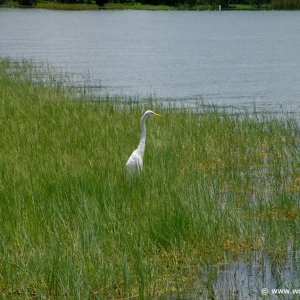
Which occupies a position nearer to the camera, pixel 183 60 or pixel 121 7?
pixel 183 60

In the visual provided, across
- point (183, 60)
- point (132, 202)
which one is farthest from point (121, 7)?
point (132, 202)

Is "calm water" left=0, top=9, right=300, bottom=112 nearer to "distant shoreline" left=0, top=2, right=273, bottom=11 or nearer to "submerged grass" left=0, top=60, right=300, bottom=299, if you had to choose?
"submerged grass" left=0, top=60, right=300, bottom=299

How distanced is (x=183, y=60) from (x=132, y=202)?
81.7ft

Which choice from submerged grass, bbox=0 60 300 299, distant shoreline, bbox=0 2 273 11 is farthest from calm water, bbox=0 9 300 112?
distant shoreline, bbox=0 2 273 11

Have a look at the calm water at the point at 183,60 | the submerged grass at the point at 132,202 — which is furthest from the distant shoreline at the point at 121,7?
the submerged grass at the point at 132,202

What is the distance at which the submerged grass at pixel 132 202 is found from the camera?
5.45m

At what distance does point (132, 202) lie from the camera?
727cm

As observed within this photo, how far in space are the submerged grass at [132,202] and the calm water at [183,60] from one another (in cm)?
373

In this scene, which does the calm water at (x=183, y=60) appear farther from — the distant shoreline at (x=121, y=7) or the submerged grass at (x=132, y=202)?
the distant shoreline at (x=121, y=7)

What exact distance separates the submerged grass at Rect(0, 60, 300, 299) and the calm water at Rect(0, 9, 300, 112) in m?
3.73

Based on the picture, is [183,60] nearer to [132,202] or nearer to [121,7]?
[132,202]

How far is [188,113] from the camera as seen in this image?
12.6m

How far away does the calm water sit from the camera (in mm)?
20606

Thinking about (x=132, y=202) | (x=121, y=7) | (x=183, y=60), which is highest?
(x=121, y=7)
